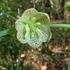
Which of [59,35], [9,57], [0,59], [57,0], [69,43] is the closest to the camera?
[0,59]

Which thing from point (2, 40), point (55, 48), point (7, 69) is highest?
point (2, 40)

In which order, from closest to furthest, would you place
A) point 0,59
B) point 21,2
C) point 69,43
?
1. point 0,59
2. point 69,43
3. point 21,2

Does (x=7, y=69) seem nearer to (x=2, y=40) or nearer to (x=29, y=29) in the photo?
(x=2, y=40)

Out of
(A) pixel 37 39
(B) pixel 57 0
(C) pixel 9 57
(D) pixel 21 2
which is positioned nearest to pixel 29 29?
(A) pixel 37 39

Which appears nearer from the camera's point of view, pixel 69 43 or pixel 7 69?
pixel 7 69

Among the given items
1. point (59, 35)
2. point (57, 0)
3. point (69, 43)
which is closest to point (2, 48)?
point (59, 35)

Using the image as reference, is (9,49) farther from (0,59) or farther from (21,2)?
(21,2)

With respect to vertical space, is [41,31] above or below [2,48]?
above
